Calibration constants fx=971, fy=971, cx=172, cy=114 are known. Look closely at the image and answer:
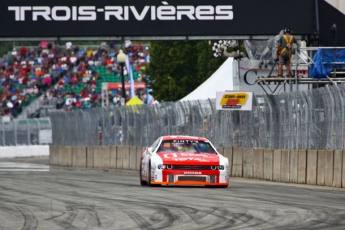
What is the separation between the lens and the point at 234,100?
26.2m

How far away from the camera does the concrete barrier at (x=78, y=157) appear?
3750 centimetres

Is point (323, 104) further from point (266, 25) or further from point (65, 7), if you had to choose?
point (65, 7)

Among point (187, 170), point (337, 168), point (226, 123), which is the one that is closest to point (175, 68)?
point (226, 123)

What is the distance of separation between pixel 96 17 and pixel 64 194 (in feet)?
38.3

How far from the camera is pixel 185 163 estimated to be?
1902cm

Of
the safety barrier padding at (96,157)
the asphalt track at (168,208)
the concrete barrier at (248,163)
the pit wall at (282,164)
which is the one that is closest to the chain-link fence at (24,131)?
the safety barrier padding at (96,157)

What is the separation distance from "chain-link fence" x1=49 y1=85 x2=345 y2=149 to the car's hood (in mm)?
2699

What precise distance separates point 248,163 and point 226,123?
7.83ft

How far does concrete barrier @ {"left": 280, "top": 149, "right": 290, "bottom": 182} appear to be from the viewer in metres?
22.3

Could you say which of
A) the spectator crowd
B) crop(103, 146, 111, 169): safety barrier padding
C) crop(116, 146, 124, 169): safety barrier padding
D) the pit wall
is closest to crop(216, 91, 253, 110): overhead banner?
the pit wall

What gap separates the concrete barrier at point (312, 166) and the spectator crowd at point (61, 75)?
4729 centimetres

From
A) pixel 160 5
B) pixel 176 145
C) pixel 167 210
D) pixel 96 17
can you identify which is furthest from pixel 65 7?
pixel 167 210

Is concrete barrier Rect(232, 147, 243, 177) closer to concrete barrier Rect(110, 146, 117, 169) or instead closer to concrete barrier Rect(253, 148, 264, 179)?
concrete barrier Rect(253, 148, 264, 179)

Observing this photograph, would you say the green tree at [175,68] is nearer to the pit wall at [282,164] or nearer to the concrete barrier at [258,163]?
the pit wall at [282,164]
